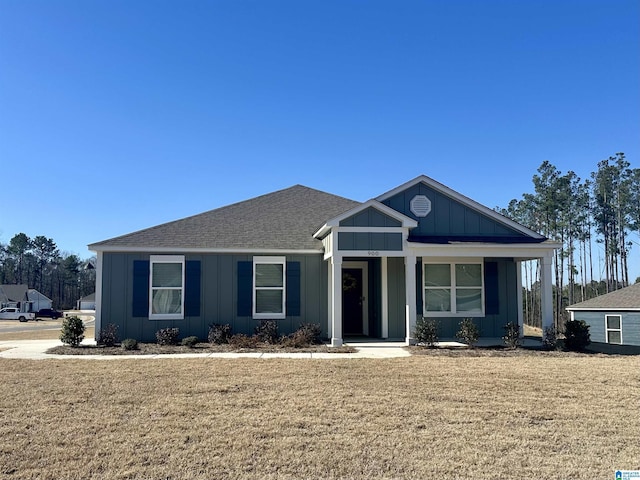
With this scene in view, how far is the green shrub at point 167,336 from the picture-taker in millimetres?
14383

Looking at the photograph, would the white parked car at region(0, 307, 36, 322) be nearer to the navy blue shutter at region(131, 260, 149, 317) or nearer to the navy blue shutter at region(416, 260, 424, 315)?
the navy blue shutter at region(131, 260, 149, 317)

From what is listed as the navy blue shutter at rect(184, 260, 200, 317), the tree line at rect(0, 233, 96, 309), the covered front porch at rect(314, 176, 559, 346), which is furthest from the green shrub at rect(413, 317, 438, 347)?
the tree line at rect(0, 233, 96, 309)

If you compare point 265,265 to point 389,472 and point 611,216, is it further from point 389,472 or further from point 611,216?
point 611,216

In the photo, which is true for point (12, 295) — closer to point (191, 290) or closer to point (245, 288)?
point (191, 290)

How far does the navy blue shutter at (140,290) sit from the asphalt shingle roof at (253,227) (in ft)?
2.06

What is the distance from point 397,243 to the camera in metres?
14.1

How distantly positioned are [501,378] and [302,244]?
814 centimetres

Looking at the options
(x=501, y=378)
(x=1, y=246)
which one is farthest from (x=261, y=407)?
(x=1, y=246)

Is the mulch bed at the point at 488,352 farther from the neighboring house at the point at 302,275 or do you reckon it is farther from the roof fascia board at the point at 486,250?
the roof fascia board at the point at 486,250

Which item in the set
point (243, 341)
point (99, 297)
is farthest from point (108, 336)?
point (243, 341)

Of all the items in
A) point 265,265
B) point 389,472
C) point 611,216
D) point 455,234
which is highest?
point 611,216

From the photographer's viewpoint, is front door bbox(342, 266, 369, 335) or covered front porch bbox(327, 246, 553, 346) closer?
covered front porch bbox(327, 246, 553, 346)

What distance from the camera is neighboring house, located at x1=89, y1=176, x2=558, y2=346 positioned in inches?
592

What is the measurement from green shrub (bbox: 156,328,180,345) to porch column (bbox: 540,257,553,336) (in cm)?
1030
